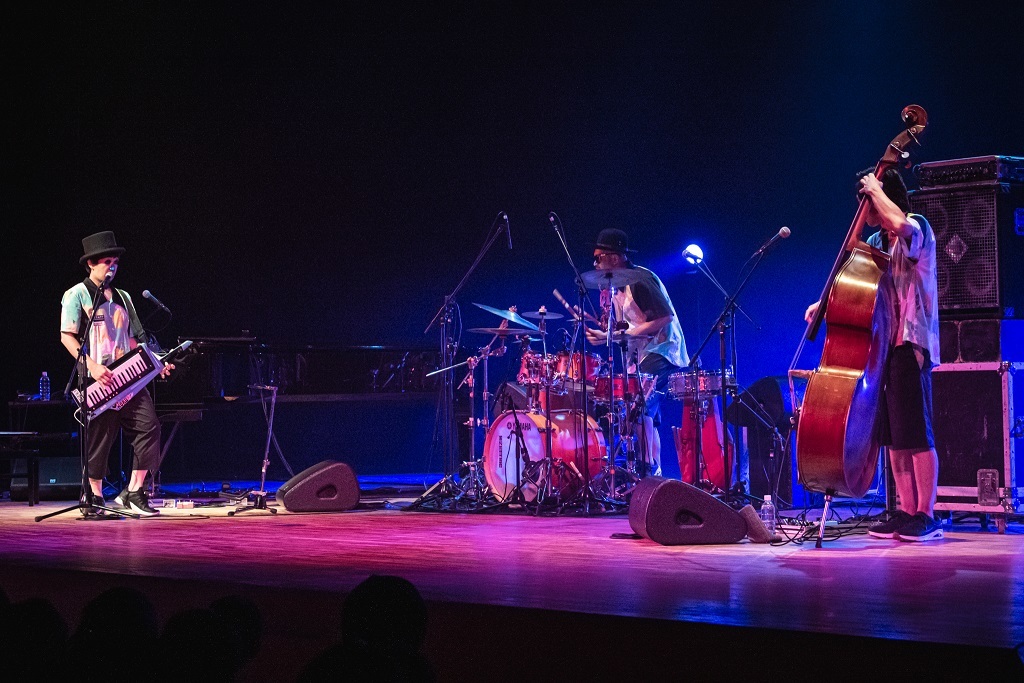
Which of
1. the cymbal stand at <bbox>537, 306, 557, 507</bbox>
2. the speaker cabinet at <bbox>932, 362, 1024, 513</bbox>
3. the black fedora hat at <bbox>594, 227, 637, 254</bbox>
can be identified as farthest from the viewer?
the black fedora hat at <bbox>594, 227, 637, 254</bbox>

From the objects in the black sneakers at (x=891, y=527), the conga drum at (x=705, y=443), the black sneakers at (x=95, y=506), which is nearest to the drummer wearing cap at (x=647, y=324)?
the conga drum at (x=705, y=443)

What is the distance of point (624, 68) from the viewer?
10.0 m

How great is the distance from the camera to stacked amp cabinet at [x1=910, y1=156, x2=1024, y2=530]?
220 inches

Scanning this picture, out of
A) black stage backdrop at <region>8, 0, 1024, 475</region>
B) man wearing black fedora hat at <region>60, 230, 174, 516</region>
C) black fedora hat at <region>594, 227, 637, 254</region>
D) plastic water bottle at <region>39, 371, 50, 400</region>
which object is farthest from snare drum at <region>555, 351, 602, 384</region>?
plastic water bottle at <region>39, 371, 50, 400</region>

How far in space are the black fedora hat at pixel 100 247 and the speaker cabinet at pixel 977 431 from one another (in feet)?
17.5

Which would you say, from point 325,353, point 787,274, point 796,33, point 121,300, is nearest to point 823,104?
point 796,33

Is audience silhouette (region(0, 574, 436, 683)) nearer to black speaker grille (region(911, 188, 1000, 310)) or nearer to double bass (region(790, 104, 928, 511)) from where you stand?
double bass (region(790, 104, 928, 511))

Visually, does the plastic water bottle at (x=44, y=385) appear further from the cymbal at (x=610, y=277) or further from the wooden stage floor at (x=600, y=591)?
the cymbal at (x=610, y=277)

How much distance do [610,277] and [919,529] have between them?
2.74 metres

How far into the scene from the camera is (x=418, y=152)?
1064 centimetres

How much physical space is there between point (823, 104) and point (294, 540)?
6.19 meters

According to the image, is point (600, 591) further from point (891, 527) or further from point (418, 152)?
point (418, 152)

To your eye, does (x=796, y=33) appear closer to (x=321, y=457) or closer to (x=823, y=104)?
(x=823, y=104)

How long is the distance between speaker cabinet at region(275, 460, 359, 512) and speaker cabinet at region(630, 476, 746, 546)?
2.99 m
